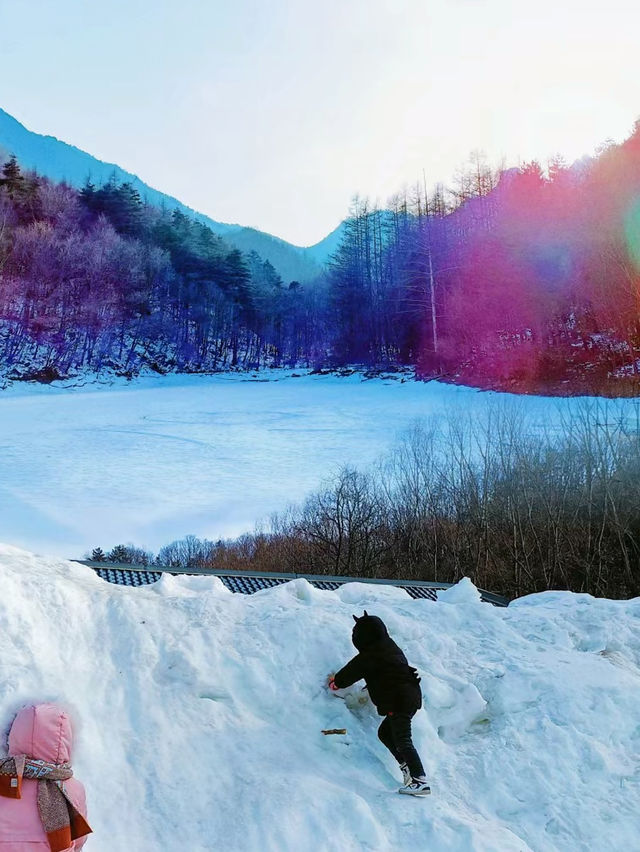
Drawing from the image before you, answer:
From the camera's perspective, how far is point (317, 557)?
68.6 ft

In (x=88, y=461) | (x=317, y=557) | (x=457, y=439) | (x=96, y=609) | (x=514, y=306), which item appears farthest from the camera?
(x=514, y=306)

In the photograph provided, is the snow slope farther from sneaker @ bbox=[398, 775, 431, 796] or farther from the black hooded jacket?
the black hooded jacket

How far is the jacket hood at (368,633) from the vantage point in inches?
122

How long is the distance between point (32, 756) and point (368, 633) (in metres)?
1.64

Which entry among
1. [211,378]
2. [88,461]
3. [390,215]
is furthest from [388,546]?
[390,215]

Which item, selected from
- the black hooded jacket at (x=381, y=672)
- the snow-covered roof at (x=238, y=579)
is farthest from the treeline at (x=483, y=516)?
the black hooded jacket at (x=381, y=672)

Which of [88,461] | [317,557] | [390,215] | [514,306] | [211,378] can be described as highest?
[390,215]

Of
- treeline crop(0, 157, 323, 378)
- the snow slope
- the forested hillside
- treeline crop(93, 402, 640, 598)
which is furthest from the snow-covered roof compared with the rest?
treeline crop(0, 157, 323, 378)

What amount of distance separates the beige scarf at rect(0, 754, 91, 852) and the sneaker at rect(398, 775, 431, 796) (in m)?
1.38

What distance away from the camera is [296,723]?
3057 millimetres

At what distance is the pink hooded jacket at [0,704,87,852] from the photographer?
78.4 inches

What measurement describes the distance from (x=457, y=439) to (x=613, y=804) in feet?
48.8

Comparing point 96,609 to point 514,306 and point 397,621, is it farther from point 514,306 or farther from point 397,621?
point 514,306

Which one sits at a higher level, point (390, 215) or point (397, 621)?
point (390, 215)
